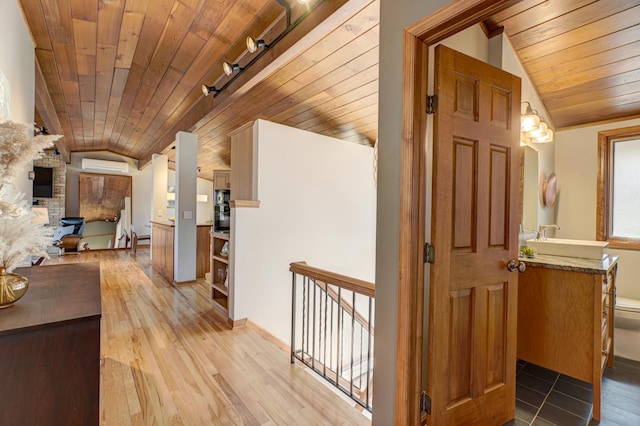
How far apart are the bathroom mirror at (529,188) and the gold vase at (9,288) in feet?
9.95

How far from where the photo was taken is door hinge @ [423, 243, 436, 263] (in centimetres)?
132

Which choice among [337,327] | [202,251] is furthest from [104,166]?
[337,327]

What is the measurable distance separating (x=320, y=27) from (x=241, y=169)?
7.53ft

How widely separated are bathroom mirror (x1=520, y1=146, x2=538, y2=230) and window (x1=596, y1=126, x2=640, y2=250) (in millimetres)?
967

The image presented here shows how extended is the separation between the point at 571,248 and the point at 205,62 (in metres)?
3.47

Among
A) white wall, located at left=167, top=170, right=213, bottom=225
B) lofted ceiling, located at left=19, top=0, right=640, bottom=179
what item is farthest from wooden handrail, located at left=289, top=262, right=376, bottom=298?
white wall, located at left=167, top=170, right=213, bottom=225

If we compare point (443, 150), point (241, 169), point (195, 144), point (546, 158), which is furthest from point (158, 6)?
point (546, 158)

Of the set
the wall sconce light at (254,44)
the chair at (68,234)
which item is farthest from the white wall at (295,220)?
the chair at (68,234)

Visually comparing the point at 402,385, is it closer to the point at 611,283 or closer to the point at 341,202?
the point at 611,283

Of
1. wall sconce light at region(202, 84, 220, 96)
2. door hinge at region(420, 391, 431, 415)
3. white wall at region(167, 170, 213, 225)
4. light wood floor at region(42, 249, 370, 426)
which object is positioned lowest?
light wood floor at region(42, 249, 370, 426)

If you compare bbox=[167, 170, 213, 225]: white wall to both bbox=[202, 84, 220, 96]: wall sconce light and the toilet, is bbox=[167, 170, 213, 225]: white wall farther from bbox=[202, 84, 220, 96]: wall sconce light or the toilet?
the toilet

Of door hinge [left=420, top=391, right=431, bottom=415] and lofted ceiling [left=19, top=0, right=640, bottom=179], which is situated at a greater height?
lofted ceiling [left=19, top=0, right=640, bottom=179]

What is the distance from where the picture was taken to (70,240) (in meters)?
6.35

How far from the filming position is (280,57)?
85.0 inches
